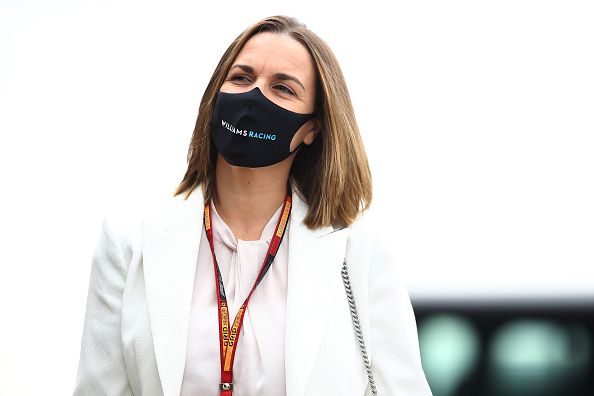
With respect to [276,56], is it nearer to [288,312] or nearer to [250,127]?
[250,127]

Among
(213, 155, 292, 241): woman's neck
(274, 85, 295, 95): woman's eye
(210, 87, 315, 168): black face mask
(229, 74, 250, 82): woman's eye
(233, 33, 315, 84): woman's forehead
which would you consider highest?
(233, 33, 315, 84): woman's forehead

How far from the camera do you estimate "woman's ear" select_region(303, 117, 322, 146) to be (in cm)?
245

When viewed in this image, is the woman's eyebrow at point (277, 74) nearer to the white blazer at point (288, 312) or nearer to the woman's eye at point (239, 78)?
the woman's eye at point (239, 78)

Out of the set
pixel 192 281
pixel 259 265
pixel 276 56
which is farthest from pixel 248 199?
Answer: pixel 276 56

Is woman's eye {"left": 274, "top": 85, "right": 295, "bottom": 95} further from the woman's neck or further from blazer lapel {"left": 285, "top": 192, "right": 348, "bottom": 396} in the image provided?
blazer lapel {"left": 285, "top": 192, "right": 348, "bottom": 396}

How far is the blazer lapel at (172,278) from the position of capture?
210 centimetres

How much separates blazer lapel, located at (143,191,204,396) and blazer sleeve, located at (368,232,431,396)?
0.57 m

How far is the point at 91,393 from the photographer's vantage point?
2205 millimetres

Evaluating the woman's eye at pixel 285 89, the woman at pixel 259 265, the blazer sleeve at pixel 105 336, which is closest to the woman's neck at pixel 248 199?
the woman at pixel 259 265

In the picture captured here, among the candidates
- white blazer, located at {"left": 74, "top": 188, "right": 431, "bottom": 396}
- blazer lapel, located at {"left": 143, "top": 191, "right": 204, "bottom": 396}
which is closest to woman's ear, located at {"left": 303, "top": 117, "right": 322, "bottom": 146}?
white blazer, located at {"left": 74, "top": 188, "right": 431, "bottom": 396}

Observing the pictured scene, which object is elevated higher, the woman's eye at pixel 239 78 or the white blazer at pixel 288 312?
the woman's eye at pixel 239 78

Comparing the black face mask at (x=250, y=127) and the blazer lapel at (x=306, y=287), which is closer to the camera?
the blazer lapel at (x=306, y=287)

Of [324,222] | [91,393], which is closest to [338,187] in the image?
[324,222]

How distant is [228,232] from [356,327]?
1.62 ft
